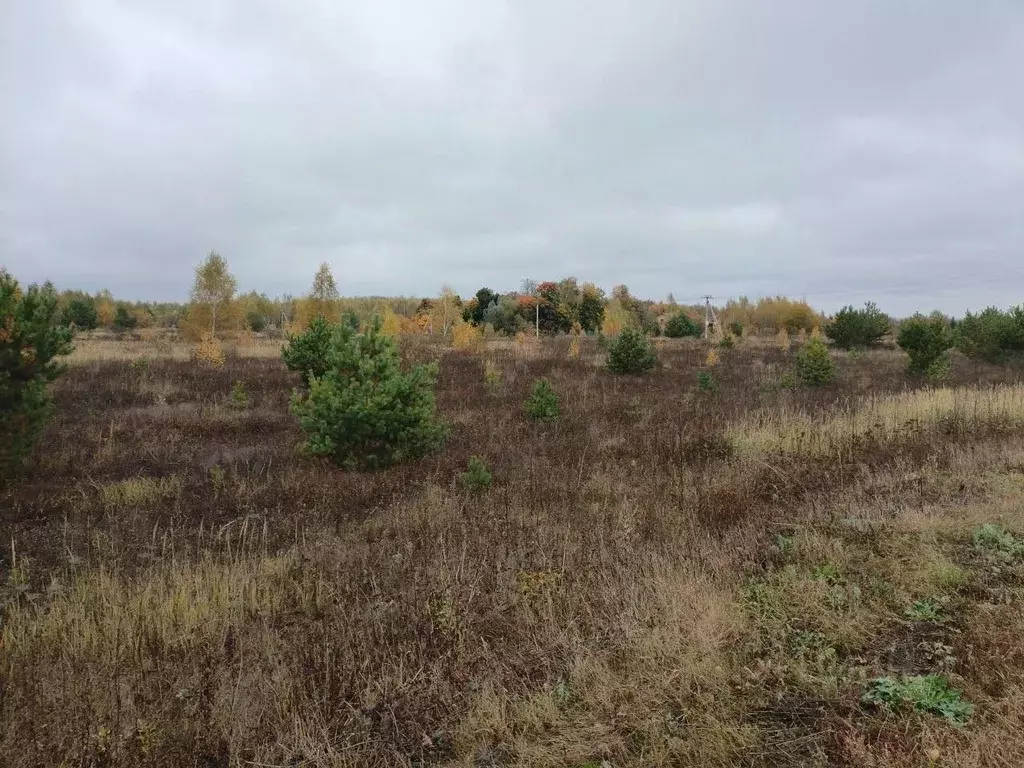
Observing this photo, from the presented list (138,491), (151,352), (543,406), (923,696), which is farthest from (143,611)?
(151,352)

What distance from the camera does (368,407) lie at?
7887 millimetres

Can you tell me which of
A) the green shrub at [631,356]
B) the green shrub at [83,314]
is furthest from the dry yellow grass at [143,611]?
the green shrub at [83,314]

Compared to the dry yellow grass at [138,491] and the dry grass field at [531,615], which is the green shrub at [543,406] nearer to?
the dry grass field at [531,615]

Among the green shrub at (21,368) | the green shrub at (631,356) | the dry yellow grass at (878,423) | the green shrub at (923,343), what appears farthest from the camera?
the green shrub at (631,356)

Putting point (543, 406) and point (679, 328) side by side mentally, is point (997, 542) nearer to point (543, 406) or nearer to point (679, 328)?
point (543, 406)

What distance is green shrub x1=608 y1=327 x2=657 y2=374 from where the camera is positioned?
21.2 meters

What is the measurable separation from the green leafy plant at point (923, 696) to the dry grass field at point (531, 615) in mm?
22

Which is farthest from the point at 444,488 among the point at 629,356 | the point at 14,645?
the point at 629,356

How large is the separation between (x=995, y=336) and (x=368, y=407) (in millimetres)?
27065

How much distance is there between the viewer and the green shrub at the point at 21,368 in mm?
7227

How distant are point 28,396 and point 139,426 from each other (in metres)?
4.77

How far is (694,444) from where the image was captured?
→ 30.1 feet

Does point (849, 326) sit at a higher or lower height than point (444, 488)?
higher

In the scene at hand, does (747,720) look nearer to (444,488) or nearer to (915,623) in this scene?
(915,623)
